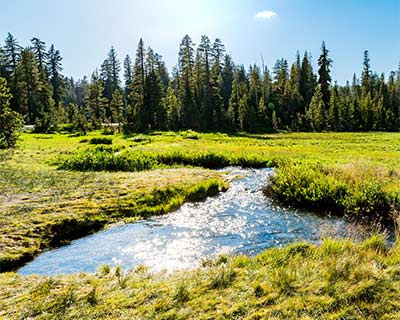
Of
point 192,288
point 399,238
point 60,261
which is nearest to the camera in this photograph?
point 192,288

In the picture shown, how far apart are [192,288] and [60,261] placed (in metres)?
5.06

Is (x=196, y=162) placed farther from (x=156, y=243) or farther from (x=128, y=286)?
(x=128, y=286)

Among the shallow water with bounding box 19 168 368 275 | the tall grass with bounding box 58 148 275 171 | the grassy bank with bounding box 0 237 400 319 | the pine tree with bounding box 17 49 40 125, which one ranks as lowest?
the shallow water with bounding box 19 168 368 275

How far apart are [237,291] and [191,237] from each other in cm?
544

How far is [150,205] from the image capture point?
15.4m

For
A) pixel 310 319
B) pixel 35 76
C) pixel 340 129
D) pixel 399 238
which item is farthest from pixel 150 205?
pixel 35 76

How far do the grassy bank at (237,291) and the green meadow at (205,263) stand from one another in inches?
0.8

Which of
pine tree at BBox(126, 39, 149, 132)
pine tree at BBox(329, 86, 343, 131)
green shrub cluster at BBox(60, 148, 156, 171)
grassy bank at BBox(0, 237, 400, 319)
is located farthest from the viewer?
pine tree at BBox(329, 86, 343, 131)

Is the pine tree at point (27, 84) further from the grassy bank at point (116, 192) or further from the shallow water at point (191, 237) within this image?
the shallow water at point (191, 237)

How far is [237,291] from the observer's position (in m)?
6.41

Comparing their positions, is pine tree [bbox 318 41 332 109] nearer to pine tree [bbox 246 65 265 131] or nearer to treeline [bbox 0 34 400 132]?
treeline [bbox 0 34 400 132]

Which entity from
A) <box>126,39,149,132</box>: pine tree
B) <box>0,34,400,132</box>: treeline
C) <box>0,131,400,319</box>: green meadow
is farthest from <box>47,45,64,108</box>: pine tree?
<box>0,131,400,319</box>: green meadow

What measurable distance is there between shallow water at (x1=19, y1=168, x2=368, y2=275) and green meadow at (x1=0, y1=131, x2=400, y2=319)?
0.82m

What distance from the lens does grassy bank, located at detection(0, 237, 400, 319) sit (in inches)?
224
